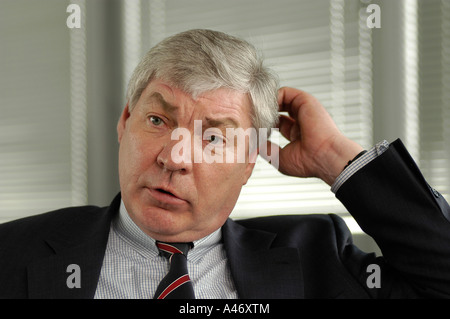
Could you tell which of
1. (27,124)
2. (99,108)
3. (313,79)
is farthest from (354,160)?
(27,124)

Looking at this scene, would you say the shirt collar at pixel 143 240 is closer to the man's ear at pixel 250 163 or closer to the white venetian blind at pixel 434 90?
the man's ear at pixel 250 163

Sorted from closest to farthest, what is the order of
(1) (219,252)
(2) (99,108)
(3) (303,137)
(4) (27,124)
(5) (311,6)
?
1. (1) (219,252)
2. (3) (303,137)
3. (5) (311,6)
4. (2) (99,108)
5. (4) (27,124)

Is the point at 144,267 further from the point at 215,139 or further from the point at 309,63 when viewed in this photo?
the point at 309,63

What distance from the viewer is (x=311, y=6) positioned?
2.33 m

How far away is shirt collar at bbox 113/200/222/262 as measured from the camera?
1.40 m

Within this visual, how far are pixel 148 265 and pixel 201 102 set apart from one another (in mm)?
484

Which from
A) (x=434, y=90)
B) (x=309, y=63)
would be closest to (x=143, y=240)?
(x=309, y=63)

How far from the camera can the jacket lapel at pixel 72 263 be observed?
1243 millimetres

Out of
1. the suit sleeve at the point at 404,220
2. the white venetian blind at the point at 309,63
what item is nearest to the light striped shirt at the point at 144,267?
the suit sleeve at the point at 404,220

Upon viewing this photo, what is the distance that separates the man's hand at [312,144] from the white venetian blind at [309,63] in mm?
587

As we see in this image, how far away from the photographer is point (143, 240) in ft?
4.61
